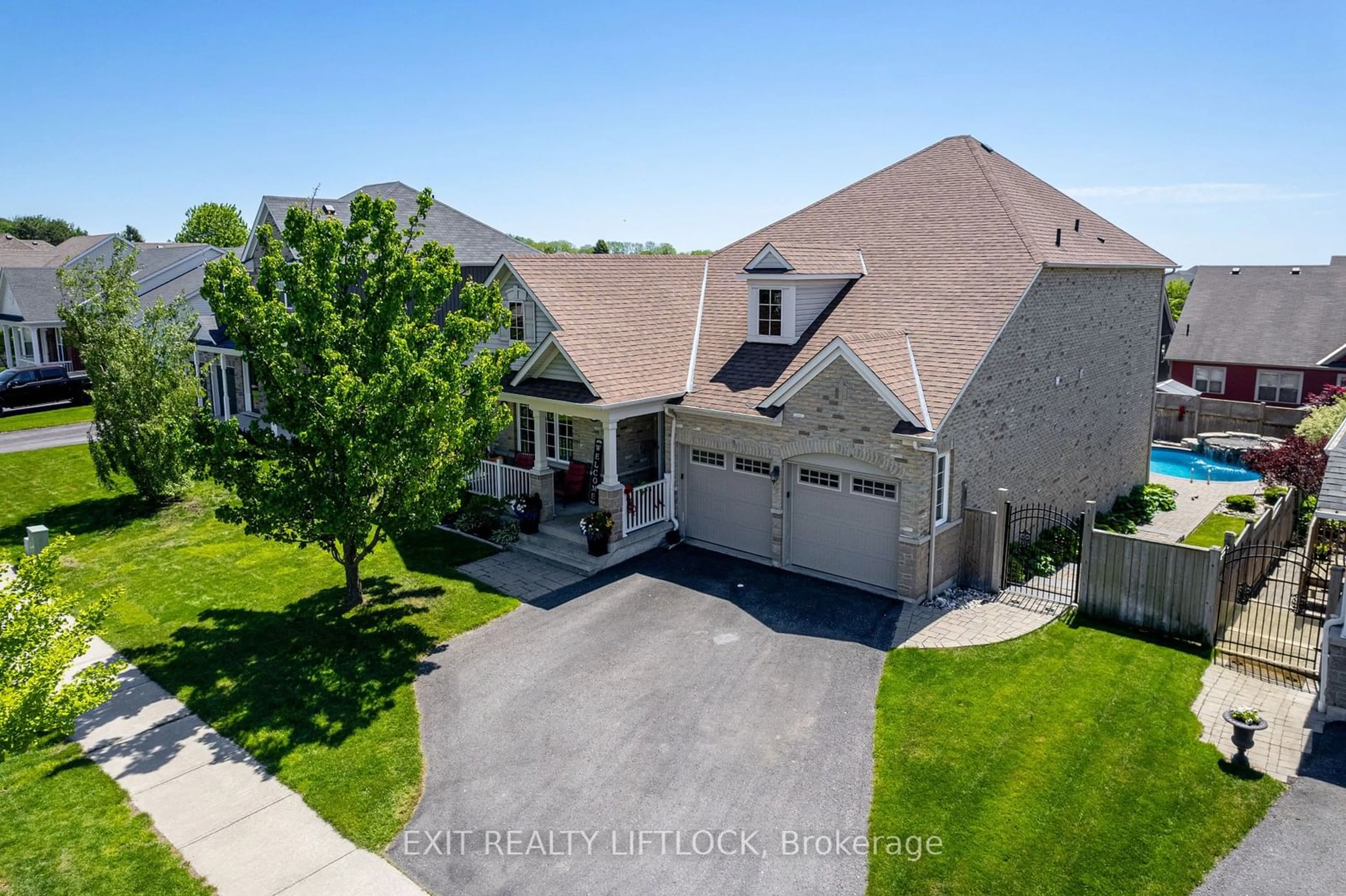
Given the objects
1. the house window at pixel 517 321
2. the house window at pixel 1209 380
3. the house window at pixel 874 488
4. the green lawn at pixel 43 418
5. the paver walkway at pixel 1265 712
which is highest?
the house window at pixel 517 321

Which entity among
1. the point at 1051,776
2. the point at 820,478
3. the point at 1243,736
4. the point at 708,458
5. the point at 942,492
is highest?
the point at 708,458

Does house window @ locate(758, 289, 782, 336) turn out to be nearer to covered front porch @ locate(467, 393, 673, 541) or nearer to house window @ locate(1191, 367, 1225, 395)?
covered front porch @ locate(467, 393, 673, 541)

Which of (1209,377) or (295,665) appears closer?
(295,665)

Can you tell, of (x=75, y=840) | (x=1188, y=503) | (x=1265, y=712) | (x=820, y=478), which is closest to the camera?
(x=75, y=840)

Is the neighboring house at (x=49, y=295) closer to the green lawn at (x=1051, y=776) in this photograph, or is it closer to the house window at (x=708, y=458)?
the house window at (x=708, y=458)

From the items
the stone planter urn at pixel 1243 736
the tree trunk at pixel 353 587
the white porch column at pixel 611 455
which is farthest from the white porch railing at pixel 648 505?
the stone planter urn at pixel 1243 736

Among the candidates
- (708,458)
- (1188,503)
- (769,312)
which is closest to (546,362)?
(708,458)

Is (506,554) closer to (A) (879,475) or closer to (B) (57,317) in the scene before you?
(A) (879,475)

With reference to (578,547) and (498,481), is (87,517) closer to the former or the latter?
(498,481)
